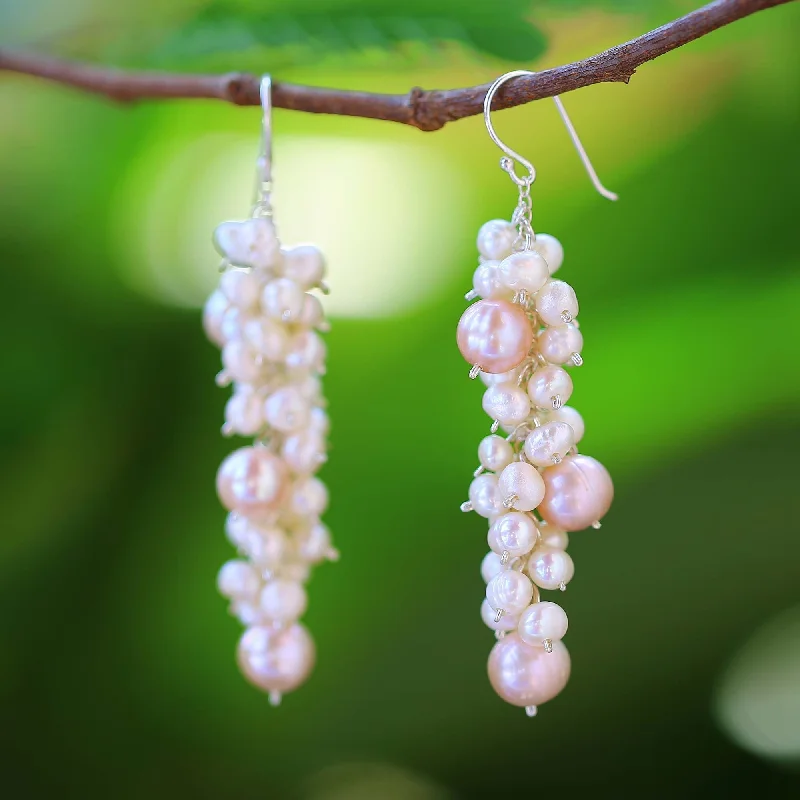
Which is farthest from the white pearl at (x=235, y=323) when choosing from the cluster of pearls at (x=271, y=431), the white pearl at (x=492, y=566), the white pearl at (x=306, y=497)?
the white pearl at (x=492, y=566)

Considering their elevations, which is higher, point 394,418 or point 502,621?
point 394,418

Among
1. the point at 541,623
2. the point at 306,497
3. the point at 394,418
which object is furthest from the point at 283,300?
the point at 394,418

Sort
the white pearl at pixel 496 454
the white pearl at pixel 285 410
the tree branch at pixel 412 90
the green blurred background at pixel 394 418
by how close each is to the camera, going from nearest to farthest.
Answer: the tree branch at pixel 412 90 < the white pearl at pixel 496 454 < the white pearl at pixel 285 410 < the green blurred background at pixel 394 418

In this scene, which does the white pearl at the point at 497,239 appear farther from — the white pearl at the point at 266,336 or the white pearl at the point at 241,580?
the white pearl at the point at 241,580

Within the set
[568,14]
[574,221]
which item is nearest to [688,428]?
[574,221]

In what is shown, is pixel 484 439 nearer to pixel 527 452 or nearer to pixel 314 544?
pixel 527 452

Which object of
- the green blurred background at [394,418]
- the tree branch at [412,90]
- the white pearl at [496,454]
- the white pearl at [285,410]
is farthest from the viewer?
the green blurred background at [394,418]
